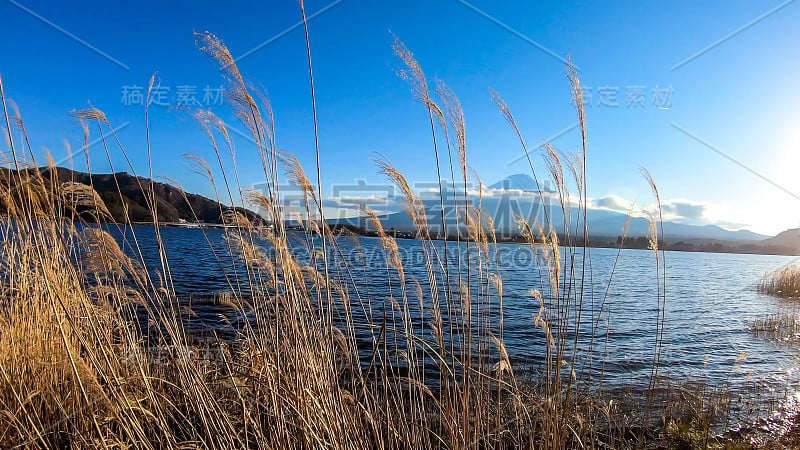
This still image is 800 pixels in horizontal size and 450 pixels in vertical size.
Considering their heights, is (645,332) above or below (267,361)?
below

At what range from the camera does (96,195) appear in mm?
2896

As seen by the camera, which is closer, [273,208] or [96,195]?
[273,208]

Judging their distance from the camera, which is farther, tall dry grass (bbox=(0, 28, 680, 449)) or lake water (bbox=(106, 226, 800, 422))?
lake water (bbox=(106, 226, 800, 422))

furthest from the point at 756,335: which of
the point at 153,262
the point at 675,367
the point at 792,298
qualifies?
the point at 153,262

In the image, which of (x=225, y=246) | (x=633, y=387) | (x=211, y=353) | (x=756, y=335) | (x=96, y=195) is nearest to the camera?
(x=96, y=195)

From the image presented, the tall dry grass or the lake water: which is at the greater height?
the tall dry grass

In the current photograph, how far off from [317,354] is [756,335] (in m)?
12.8

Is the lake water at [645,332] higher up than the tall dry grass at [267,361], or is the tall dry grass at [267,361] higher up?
the tall dry grass at [267,361]

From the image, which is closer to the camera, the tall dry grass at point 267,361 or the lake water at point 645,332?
the tall dry grass at point 267,361

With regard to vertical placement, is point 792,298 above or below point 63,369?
below

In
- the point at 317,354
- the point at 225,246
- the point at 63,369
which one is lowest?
the point at 63,369

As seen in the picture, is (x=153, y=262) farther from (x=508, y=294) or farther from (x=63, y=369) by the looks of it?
(x=63, y=369)

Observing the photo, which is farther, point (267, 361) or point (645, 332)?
point (645, 332)

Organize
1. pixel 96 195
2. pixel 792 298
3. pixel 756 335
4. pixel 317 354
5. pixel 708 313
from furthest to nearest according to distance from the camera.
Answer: pixel 792 298 → pixel 708 313 → pixel 756 335 → pixel 96 195 → pixel 317 354
